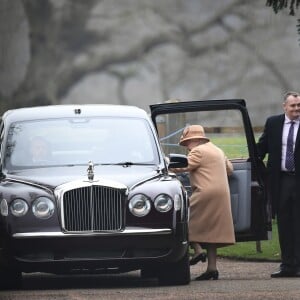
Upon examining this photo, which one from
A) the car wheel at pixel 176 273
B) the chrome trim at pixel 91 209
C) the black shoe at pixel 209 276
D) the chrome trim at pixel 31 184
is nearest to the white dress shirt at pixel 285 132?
the black shoe at pixel 209 276

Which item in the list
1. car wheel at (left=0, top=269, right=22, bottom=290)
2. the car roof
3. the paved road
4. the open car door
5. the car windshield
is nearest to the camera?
the paved road

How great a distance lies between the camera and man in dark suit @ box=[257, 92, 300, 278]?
1211 centimetres

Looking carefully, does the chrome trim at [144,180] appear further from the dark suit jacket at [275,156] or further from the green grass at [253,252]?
the green grass at [253,252]

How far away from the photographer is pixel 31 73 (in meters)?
42.1

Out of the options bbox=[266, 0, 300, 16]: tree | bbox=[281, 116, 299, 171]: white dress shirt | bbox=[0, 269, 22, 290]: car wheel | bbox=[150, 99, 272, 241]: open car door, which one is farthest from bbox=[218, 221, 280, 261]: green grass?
bbox=[0, 269, 22, 290]: car wheel

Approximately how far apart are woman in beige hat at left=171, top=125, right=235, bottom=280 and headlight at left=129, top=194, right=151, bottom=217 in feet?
5.18

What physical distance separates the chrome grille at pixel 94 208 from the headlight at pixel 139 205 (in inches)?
3.3

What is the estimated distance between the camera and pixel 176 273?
1089cm

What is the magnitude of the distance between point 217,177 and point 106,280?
1467mm

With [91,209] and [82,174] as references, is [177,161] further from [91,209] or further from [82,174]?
[91,209]

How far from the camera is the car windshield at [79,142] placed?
11.3 m

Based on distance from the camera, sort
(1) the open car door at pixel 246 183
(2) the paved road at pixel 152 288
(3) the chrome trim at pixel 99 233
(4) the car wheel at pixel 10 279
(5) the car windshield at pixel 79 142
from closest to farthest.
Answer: (2) the paved road at pixel 152 288
(3) the chrome trim at pixel 99 233
(4) the car wheel at pixel 10 279
(5) the car windshield at pixel 79 142
(1) the open car door at pixel 246 183

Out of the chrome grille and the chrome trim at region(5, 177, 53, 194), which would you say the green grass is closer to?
the chrome grille

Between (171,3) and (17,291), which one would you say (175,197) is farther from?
(171,3)
